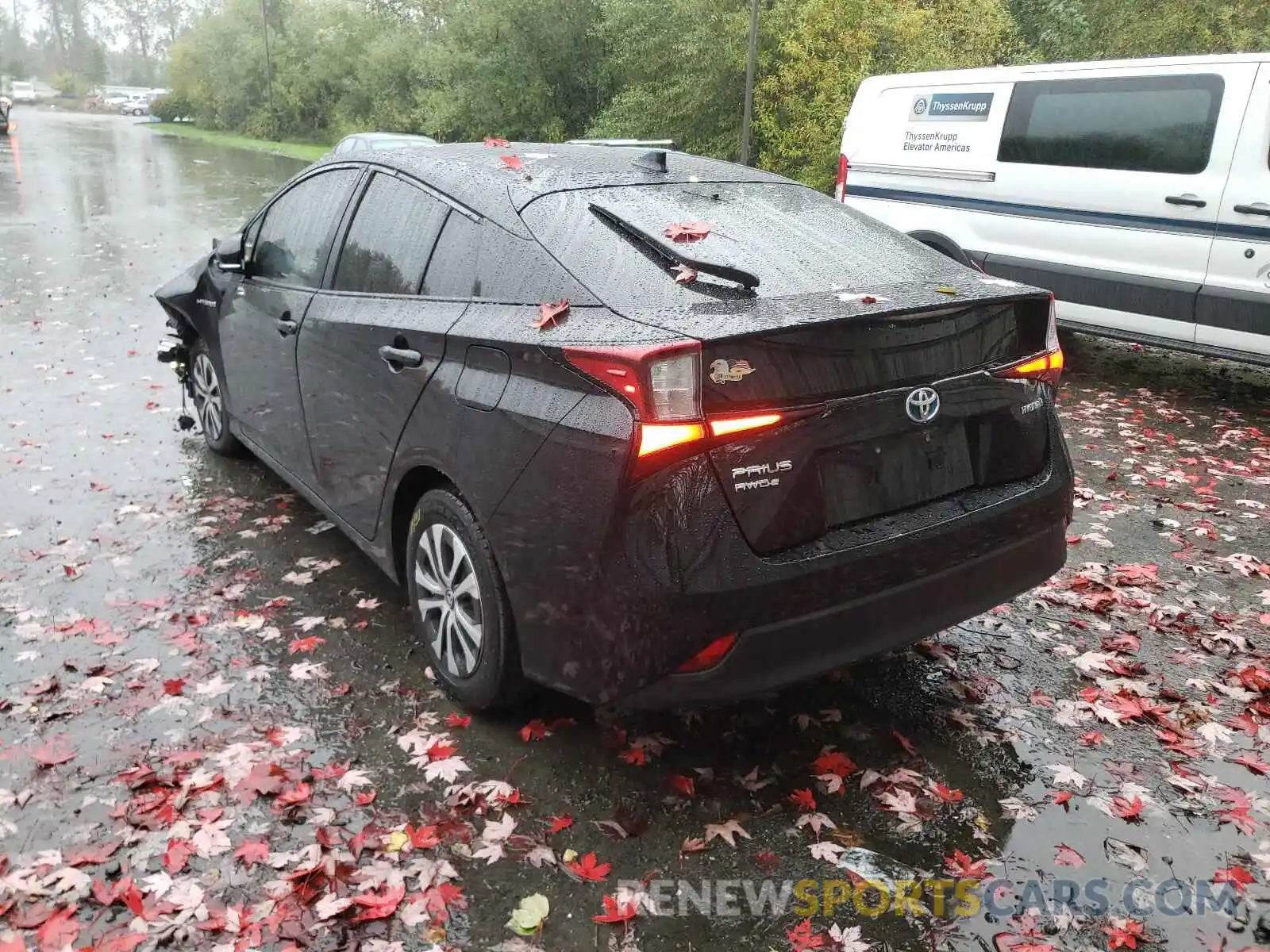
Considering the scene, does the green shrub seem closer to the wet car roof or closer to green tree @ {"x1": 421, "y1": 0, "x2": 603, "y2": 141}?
green tree @ {"x1": 421, "y1": 0, "x2": 603, "y2": 141}

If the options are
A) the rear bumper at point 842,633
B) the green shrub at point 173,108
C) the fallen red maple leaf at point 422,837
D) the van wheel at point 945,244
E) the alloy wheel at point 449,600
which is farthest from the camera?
the green shrub at point 173,108

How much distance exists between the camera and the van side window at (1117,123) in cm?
685

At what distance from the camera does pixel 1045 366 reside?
10.7ft

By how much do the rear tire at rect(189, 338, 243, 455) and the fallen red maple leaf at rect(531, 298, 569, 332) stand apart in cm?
334

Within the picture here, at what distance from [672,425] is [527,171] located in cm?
148

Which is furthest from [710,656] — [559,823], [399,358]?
[399,358]

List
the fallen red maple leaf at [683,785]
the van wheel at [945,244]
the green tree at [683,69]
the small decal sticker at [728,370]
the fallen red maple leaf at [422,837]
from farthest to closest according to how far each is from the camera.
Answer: the green tree at [683,69], the van wheel at [945,244], the fallen red maple leaf at [683,785], the fallen red maple leaf at [422,837], the small decal sticker at [728,370]

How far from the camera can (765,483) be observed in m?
2.65

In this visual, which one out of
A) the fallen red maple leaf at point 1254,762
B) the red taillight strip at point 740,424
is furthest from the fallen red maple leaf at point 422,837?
the fallen red maple leaf at point 1254,762

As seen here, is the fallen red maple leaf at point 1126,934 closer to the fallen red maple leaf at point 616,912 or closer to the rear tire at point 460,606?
the fallen red maple leaf at point 616,912

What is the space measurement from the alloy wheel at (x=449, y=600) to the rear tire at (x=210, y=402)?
8.87 ft

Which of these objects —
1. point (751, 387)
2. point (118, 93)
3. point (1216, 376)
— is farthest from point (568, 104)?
point (118, 93)

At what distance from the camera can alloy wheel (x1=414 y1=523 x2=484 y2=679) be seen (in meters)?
3.28

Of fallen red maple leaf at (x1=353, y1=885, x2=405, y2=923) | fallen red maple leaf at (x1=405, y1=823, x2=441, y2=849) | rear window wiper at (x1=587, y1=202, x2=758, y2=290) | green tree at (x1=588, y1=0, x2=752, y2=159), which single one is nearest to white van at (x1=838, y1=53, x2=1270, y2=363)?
rear window wiper at (x1=587, y1=202, x2=758, y2=290)
